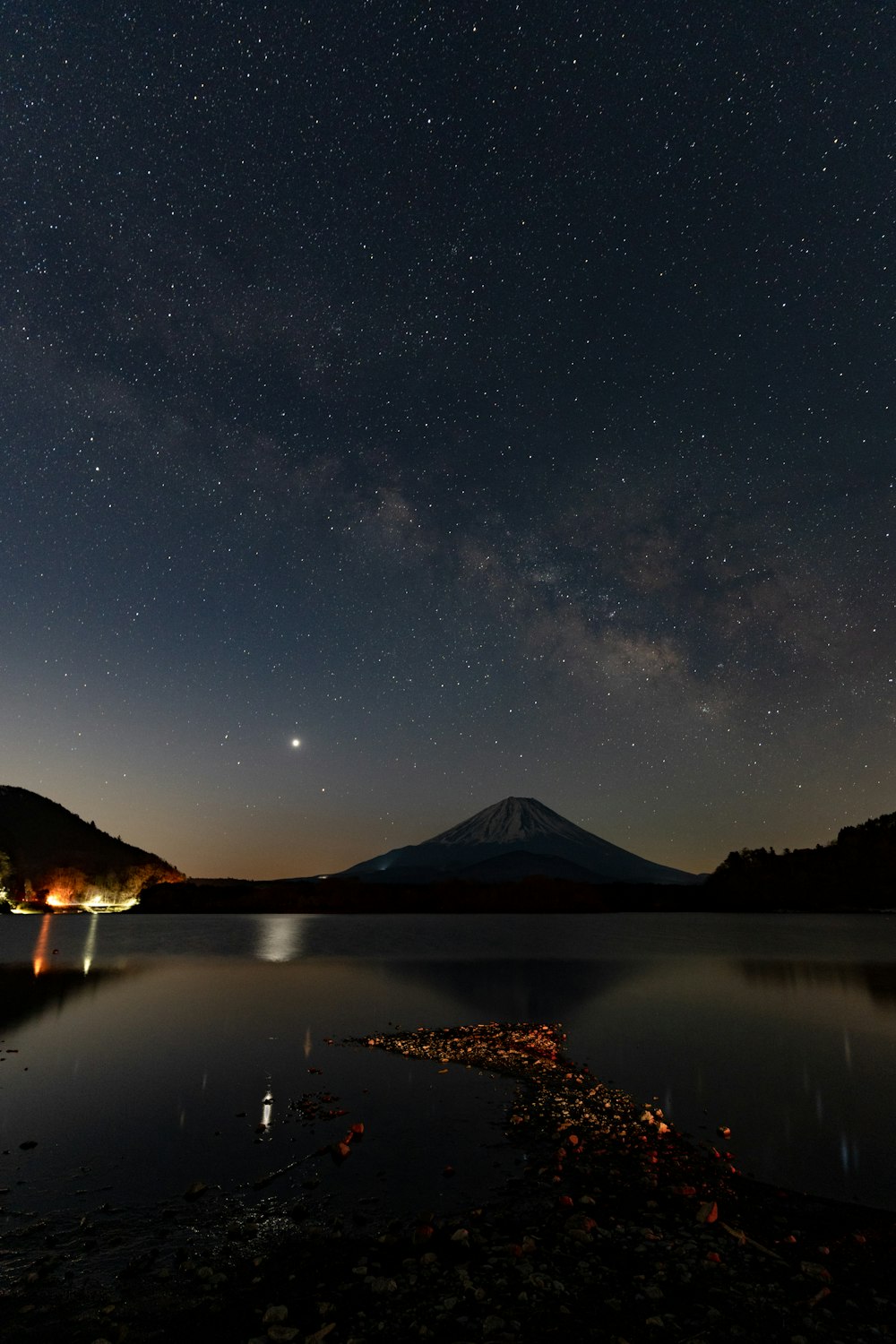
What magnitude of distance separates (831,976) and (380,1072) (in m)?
50.4

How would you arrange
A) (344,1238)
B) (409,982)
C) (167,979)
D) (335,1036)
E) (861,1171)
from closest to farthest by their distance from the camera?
1. (344,1238)
2. (861,1171)
3. (335,1036)
4. (409,982)
5. (167,979)

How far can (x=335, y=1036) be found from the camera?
3047 cm

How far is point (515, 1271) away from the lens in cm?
1037

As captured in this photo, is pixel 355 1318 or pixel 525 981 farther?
pixel 525 981

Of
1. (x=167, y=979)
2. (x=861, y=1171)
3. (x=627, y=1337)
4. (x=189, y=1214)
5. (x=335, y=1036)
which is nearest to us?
(x=627, y=1337)

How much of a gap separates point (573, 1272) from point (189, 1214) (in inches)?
267

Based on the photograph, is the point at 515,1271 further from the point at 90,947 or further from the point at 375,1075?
the point at 90,947

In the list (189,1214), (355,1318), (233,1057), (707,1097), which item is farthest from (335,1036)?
(355,1318)

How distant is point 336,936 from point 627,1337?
11780cm

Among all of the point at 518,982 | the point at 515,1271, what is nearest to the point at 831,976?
the point at 518,982

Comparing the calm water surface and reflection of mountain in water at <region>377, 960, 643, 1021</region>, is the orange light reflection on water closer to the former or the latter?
the calm water surface

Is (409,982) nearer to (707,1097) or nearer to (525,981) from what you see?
(525,981)

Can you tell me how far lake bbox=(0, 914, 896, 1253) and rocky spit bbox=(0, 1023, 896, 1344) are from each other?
4.46ft

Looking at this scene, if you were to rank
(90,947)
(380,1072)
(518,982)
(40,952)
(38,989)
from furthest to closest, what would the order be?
(90,947) → (40,952) → (518,982) → (38,989) → (380,1072)
